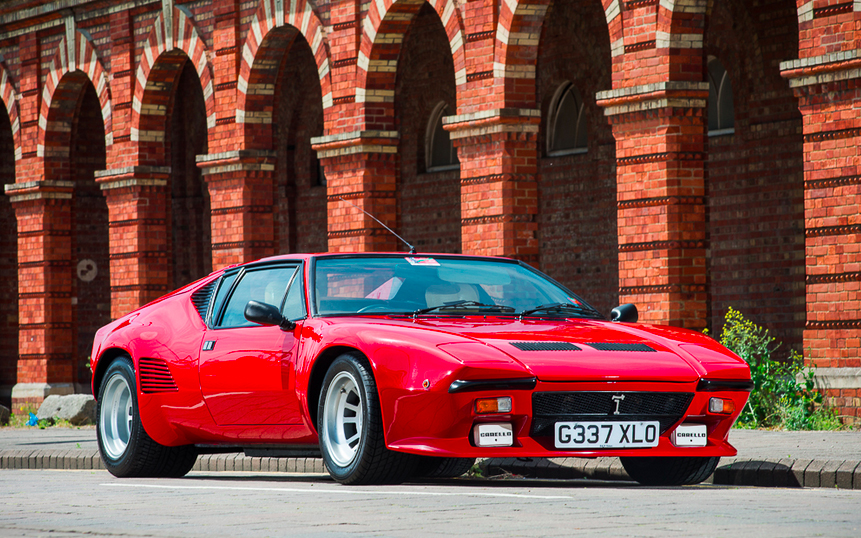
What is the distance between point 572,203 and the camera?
21484 mm

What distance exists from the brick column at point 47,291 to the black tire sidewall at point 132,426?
15.2 m

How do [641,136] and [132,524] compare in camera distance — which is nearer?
[132,524]

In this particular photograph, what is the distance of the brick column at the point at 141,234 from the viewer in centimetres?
2184

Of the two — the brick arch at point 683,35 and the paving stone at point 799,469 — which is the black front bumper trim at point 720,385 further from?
the brick arch at point 683,35

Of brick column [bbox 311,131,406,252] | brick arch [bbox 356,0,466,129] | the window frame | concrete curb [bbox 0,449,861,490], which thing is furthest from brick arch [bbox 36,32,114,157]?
the window frame

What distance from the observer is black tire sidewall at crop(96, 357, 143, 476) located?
343 inches

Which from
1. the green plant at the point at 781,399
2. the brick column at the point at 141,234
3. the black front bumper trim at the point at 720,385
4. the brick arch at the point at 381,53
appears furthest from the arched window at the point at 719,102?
the black front bumper trim at the point at 720,385

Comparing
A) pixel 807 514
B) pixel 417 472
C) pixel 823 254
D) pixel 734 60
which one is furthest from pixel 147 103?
pixel 807 514

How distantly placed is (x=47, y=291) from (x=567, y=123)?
963 cm

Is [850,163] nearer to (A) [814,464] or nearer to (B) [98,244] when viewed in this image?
(A) [814,464]

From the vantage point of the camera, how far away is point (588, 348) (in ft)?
22.5

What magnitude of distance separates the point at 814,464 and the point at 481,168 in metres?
9.18

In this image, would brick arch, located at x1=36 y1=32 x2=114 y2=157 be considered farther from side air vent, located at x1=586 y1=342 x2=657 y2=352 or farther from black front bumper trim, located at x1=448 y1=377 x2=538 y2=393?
black front bumper trim, located at x1=448 y1=377 x2=538 y2=393

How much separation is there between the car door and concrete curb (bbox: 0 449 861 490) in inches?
65.7
